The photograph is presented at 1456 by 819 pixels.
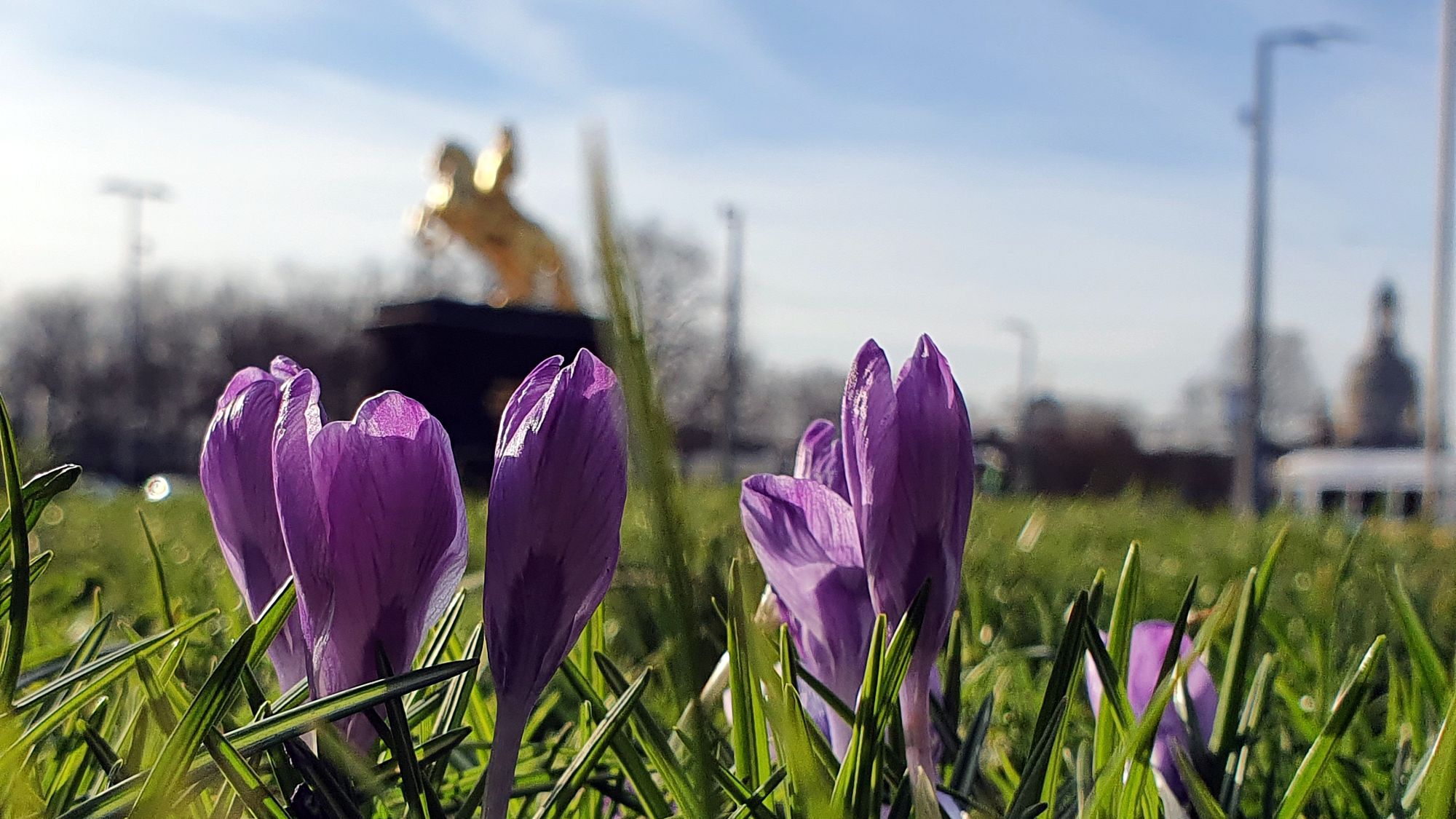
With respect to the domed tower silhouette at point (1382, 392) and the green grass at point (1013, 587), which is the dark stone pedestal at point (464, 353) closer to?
the green grass at point (1013, 587)

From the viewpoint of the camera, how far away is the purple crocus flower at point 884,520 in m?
0.52

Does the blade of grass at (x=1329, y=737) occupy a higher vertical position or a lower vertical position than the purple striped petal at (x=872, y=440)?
lower

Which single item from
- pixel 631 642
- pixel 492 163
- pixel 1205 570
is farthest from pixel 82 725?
pixel 492 163

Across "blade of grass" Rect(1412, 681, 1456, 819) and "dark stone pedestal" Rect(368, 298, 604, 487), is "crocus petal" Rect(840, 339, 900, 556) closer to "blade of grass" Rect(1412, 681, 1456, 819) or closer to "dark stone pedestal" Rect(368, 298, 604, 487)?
"blade of grass" Rect(1412, 681, 1456, 819)

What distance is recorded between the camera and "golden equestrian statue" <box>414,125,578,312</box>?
11531 millimetres

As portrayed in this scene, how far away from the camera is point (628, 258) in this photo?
0.18 metres

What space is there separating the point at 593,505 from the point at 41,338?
1742 inches

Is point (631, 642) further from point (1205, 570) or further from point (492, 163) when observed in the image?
point (492, 163)

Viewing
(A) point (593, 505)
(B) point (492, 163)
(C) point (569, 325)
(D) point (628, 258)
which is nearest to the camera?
(D) point (628, 258)

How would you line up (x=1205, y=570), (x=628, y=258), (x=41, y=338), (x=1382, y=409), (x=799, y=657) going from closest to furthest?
(x=628, y=258) → (x=799, y=657) → (x=1205, y=570) → (x=41, y=338) → (x=1382, y=409)

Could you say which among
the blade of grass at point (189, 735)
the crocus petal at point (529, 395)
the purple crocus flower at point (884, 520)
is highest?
the crocus petal at point (529, 395)

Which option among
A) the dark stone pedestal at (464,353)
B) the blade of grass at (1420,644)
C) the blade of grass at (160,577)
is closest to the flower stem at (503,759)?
the blade of grass at (160,577)

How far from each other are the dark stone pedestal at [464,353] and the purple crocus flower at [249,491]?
387 inches

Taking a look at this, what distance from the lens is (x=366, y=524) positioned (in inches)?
19.2
